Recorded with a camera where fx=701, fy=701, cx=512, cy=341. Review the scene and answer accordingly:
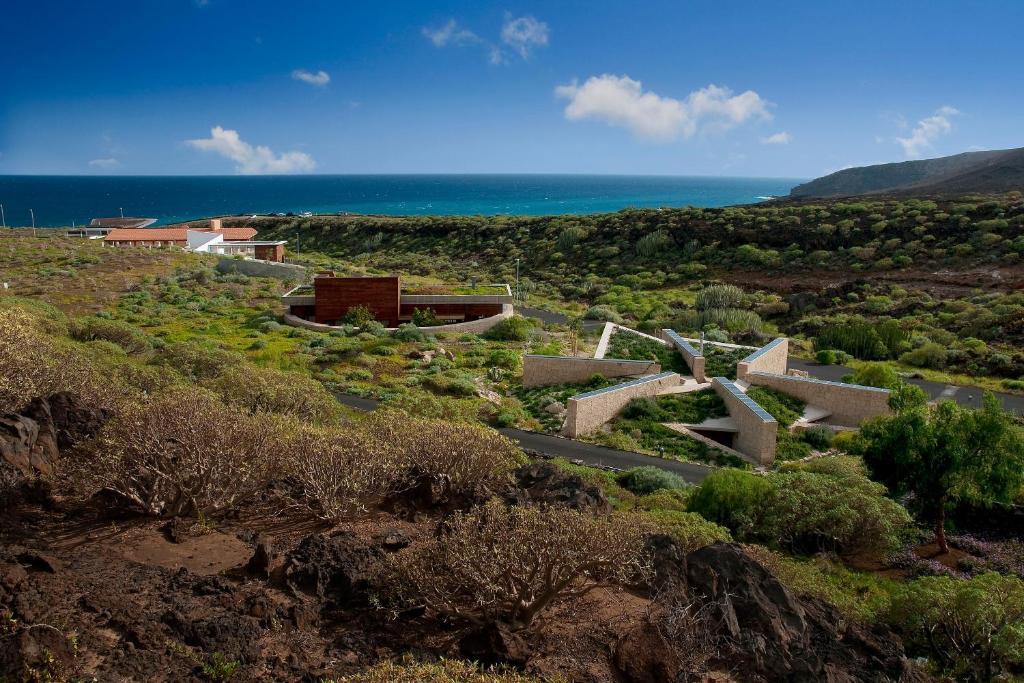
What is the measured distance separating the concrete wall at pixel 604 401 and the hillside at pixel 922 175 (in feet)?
313

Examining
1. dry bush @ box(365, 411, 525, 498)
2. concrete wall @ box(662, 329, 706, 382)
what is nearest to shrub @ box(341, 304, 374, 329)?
concrete wall @ box(662, 329, 706, 382)

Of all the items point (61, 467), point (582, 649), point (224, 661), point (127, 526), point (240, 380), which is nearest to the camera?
point (224, 661)

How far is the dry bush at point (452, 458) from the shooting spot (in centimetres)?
1148

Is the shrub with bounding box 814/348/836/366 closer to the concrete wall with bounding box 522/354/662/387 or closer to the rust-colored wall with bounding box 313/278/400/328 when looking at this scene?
the concrete wall with bounding box 522/354/662/387

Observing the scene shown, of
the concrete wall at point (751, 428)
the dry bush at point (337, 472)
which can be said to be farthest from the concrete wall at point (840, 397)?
the dry bush at point (337, 472)

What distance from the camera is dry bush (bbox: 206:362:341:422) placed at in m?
14.8

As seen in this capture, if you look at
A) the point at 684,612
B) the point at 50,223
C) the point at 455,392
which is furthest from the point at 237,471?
the point at 50,223

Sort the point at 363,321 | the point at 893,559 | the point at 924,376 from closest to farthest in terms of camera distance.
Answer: the point at 893,559, the point at 924,376, the point at 363,321

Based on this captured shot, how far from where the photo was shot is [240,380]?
15492 millimetres

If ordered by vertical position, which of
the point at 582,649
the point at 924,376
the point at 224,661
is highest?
the point at 224,661

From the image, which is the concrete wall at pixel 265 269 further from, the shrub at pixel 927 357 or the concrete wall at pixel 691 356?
the shrub at pixel 927 357

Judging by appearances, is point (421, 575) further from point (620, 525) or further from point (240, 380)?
point (240, 380)

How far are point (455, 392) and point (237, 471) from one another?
14374 millimetres

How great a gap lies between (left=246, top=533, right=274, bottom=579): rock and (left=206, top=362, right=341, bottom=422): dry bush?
5674 mm
